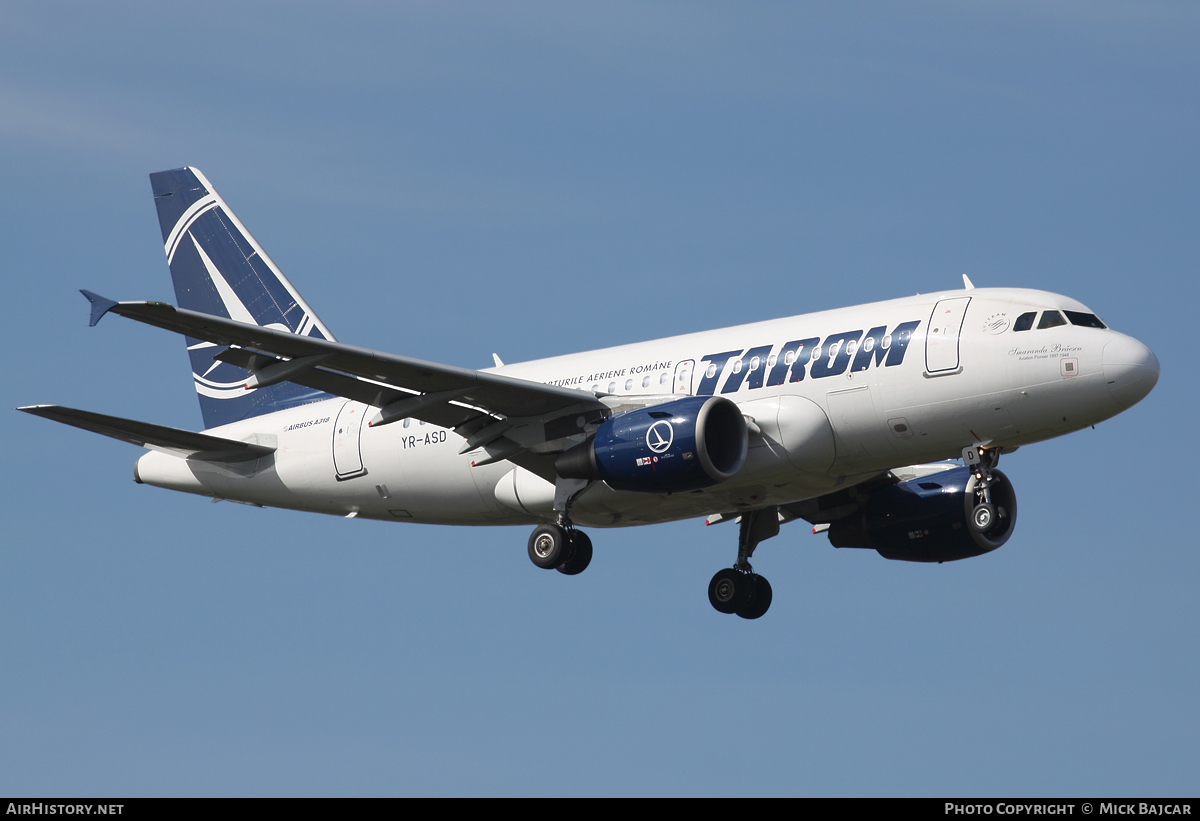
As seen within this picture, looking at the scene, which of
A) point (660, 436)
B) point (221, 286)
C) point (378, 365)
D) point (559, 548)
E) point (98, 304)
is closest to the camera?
point (98, 304)

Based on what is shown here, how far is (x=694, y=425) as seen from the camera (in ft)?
105

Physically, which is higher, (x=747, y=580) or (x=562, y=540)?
(x=747, y=580)

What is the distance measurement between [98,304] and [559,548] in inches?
454

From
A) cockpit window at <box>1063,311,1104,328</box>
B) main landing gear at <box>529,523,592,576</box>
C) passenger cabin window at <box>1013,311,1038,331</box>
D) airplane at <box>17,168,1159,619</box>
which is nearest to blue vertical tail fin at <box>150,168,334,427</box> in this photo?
airplane at <box>17,168,1159,619</box>

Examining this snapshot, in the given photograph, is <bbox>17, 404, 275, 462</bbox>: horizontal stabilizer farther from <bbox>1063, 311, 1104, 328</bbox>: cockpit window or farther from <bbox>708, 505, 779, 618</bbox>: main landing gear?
<bbox>1063, 311, 1104, 328</bbox>: cockpit window

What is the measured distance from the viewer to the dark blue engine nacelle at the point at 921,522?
124ft

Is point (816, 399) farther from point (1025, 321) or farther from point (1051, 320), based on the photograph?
point (1051, 320)

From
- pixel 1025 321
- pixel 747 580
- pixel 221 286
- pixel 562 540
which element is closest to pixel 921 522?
pixel 747 580

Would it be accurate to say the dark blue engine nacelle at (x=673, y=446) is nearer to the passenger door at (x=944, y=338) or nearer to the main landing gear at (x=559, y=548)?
the main landing gear at (x=559, y=548)

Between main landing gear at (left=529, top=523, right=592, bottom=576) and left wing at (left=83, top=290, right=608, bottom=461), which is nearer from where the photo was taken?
Answer: left wing at (left=83, top=290, right=608, bottom=461)

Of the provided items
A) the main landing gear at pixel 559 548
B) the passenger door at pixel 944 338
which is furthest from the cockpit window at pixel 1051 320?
the main landing gear at pixel 559 548

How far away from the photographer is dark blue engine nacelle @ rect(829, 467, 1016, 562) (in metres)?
37.8

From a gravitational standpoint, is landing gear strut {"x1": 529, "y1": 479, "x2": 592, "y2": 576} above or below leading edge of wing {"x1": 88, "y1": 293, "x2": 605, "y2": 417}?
below

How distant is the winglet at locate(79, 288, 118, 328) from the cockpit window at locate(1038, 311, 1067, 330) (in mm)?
17521
